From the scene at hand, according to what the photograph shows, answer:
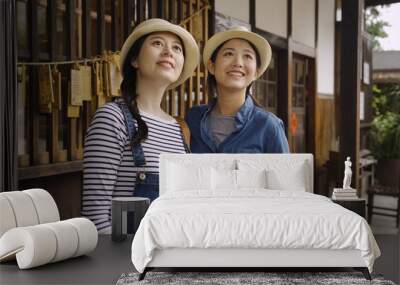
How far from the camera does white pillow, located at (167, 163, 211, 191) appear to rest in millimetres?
4066

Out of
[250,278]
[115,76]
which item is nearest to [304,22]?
[115,76]

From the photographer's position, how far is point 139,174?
13.6ft

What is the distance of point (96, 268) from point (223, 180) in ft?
3.44

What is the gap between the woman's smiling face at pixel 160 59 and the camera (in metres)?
4.17

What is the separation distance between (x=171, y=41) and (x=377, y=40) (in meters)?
1.52

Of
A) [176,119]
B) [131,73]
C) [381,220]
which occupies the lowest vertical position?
[381,220]

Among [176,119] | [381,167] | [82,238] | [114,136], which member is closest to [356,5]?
[381,167]

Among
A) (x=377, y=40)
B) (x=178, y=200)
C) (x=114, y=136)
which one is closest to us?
(x=178, y=200)

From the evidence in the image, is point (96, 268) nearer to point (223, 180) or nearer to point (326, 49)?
point (223, 180)

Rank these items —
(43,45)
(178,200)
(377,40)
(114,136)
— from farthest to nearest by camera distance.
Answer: (377,40) → (114,136) → (43,45) → (178,200)

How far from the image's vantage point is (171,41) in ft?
13.9

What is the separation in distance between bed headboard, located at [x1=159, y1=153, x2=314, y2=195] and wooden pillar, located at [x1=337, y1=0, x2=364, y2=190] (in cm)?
42

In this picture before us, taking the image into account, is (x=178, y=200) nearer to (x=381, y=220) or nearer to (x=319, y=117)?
(x=319, y=117)

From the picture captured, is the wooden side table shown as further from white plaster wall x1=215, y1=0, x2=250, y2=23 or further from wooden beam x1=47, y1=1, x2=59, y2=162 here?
white plaster wall x1=215, y1=0, x2=250, y2=23
